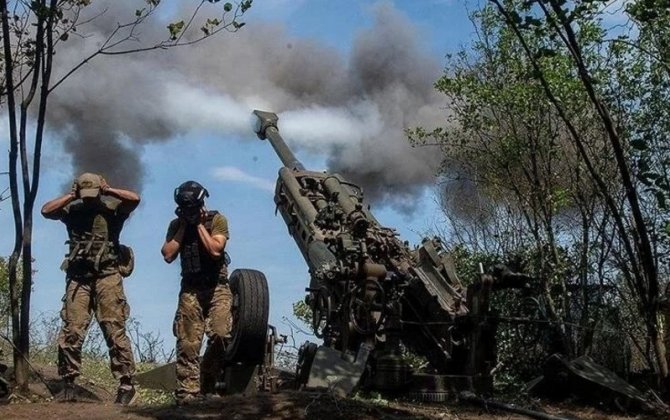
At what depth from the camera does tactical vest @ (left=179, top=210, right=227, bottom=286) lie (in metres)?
8.02

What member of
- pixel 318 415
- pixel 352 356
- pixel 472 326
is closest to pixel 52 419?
pixel 318 415

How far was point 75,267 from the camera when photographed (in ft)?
26.1

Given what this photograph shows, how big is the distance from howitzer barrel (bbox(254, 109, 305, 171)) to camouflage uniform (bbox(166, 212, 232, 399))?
310 cm

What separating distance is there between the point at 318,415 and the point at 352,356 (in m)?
1.92

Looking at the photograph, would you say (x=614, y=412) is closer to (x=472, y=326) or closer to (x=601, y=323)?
(x=472, y=326)

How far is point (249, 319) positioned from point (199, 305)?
0.45 metres

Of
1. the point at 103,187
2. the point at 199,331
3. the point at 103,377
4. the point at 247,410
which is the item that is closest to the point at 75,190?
the point at 103,187

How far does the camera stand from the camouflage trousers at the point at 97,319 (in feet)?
25.6

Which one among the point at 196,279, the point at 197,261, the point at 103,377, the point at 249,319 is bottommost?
the point at 103,377

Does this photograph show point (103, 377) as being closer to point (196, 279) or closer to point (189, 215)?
point (196, 279)

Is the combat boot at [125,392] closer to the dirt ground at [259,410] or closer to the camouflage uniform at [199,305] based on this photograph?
the camouflage uniform at [199,305]

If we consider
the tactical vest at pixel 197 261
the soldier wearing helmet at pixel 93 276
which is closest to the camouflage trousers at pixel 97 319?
the soldier wearing helmet at pixel 93 276

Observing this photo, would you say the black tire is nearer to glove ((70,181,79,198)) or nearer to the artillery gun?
the artillery gun

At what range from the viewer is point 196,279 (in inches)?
319
